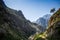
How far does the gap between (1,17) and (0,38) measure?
5498 centimetres

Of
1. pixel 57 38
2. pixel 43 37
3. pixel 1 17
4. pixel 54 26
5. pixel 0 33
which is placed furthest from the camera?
pixel 1 17

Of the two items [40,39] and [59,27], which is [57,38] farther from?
[40,39]

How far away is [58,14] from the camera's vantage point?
55188 mm

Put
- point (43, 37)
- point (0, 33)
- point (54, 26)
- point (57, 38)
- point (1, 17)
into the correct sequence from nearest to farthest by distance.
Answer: point (57, 38) → point (54, 26) → point (43, 37) → point (0, 33) → point (1, 17)

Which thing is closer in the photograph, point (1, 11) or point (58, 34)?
point (58, 34)

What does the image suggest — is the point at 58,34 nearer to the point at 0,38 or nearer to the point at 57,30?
the point at 57,30

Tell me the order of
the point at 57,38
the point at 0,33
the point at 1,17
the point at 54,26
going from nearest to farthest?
the point at 57,38 → the point at 54,26 → the point at 0,33 → the point at 1,17

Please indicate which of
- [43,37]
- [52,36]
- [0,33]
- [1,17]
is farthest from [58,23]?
[1,17]

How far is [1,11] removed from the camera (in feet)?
465

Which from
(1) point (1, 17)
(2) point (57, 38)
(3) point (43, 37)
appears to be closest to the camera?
(2) point (57, 38)

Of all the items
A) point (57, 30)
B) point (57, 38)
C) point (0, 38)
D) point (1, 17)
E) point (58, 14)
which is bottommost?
point (57, 38)

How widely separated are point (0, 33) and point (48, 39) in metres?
44.6

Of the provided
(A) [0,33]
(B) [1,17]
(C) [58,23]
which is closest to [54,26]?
(C) [58,23]

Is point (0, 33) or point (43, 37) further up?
point (0, 33)
